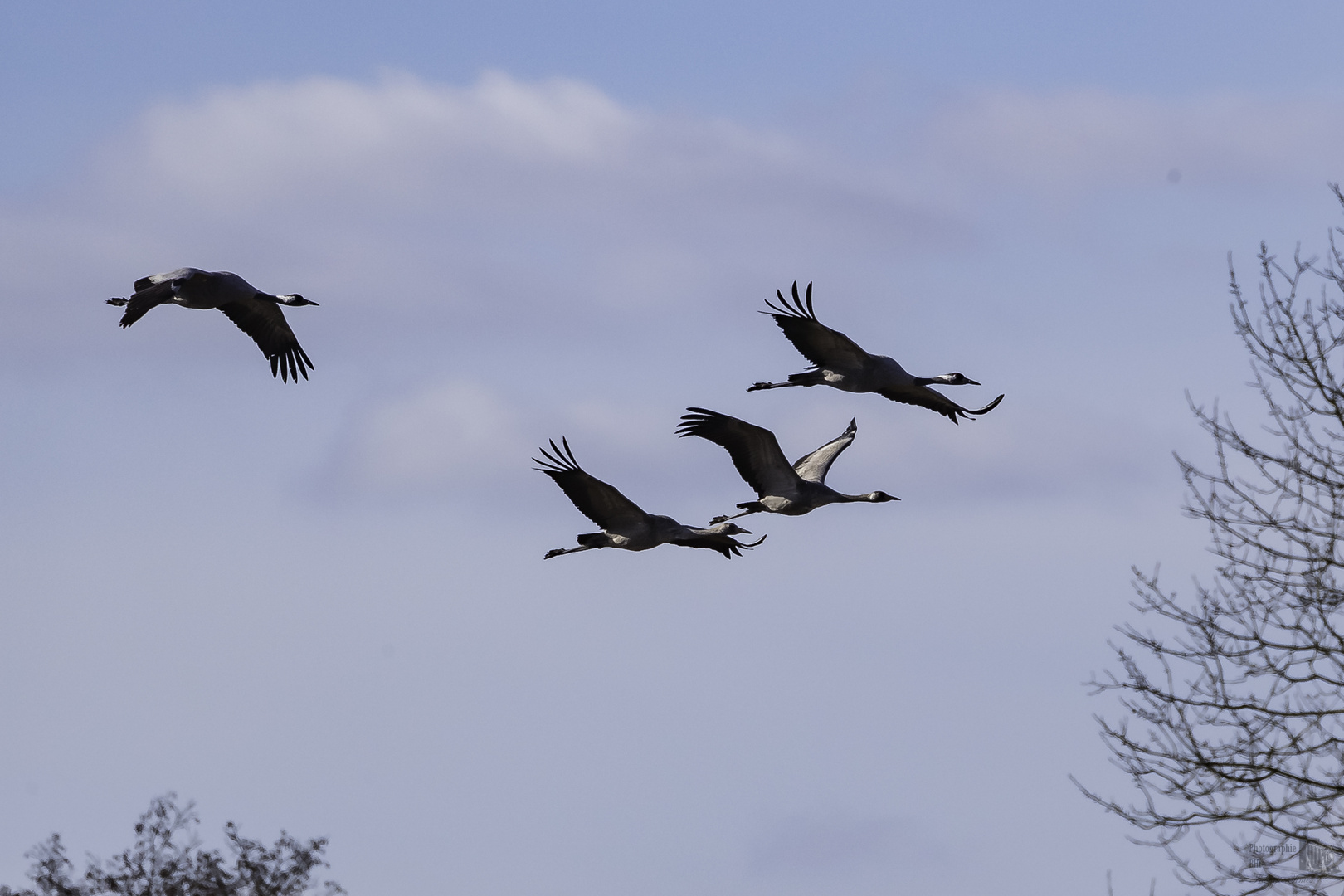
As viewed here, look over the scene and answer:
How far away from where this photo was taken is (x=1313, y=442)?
1538 centimetres

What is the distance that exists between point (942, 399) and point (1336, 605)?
523 centimetres

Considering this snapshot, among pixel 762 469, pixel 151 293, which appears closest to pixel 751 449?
pixel 762 469

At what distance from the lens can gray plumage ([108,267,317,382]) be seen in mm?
17641

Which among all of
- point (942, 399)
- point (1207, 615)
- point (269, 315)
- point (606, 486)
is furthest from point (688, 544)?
point (269, 315)

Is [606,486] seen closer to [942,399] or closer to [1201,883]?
[942,399]

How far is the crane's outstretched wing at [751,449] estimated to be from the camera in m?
17.9

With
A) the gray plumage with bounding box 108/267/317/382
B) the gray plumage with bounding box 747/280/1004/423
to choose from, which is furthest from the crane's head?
the gray plumage with bounding box 108/267/317/382

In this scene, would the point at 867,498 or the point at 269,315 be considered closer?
the point at 867,498

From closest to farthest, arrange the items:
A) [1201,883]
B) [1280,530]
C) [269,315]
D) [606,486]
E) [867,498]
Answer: [1201,883], [1280,530], [606,486], [867,498], [269,315]

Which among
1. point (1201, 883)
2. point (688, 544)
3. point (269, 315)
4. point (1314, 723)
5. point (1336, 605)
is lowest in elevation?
point (1201, 883)

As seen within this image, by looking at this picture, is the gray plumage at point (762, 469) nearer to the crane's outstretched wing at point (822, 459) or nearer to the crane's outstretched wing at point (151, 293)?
the crane's outstretched wing at point (822, 459)

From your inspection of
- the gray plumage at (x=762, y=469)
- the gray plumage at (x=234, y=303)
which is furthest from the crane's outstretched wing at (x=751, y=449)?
the gray plumage at (x=234, y=303)

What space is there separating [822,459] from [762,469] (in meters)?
1.63

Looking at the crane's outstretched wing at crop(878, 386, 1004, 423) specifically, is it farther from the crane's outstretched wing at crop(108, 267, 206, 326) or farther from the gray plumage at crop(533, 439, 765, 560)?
the crane's outstretched wing at crop(108, 267, 206, 326)
